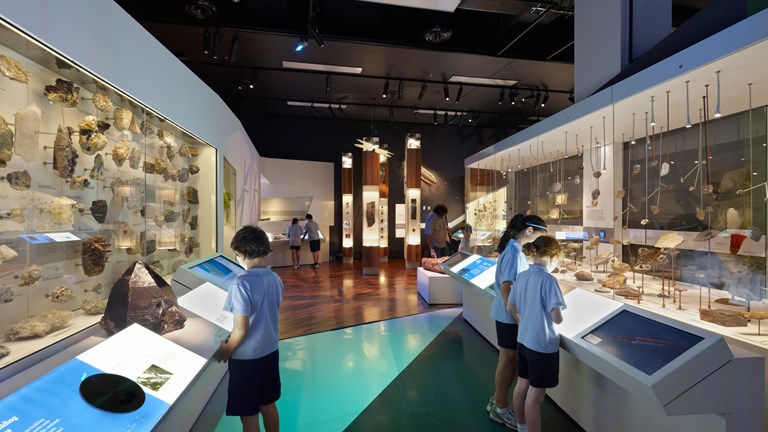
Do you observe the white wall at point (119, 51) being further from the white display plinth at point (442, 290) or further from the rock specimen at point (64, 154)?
the white display plinth at point (442, 290)

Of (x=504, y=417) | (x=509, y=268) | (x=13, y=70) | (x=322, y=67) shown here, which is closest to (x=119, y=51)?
(x=13, y=70)

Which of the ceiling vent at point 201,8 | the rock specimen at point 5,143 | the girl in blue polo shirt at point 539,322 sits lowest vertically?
the girl in blue polo shirt at point 539,322

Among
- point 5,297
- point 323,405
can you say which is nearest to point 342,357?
point 323,405

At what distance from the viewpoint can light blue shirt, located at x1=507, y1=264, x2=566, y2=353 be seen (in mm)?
2277

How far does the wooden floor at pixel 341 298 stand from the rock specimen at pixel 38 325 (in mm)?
2866

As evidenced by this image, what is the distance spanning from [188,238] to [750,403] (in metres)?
4.58

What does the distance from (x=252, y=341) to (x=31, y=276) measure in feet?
4.01

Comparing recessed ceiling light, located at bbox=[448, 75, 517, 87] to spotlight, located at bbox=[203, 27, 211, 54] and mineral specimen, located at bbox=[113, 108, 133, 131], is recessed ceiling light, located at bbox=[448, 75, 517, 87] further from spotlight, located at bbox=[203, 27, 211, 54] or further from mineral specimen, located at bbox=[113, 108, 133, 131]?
mineral specimen, located at bbox=[113, 108, 133, 131]

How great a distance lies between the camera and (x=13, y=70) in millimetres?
1757

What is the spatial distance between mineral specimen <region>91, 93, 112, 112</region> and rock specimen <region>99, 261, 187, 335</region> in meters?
1.04

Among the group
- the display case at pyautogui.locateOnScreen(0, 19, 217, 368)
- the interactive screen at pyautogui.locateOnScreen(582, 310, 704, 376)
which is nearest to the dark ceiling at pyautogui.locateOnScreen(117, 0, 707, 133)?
the display case at pyautogui.locateOnScreen(0, 19, 217, 368)

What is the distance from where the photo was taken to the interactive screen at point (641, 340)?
5.65 feet

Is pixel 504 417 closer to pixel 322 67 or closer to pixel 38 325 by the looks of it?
pixel 38 325

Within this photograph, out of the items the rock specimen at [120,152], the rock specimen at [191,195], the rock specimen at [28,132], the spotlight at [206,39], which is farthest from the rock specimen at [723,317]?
the spotlight at [206,39]
